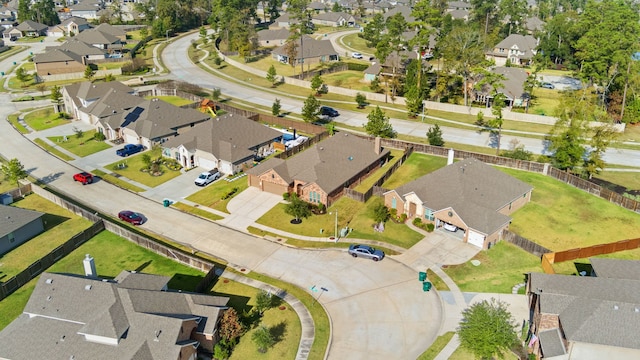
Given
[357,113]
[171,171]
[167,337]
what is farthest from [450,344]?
[357,113]

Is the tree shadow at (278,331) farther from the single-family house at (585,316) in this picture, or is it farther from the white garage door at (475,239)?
the white garage door at (475,239)

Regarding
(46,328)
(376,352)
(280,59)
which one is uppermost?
(280,59)

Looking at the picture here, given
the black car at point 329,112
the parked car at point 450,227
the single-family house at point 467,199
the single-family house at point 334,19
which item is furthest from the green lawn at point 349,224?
the single-family house at point 334,19

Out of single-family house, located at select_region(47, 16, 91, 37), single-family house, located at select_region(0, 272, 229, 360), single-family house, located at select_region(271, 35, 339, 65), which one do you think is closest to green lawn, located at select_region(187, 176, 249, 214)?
single-family house, located at select_region(0, 272, 229, 360)

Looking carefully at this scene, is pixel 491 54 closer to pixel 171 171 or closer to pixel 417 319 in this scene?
pixel 171 171

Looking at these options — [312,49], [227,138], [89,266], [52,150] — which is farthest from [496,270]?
→ [312,49]
